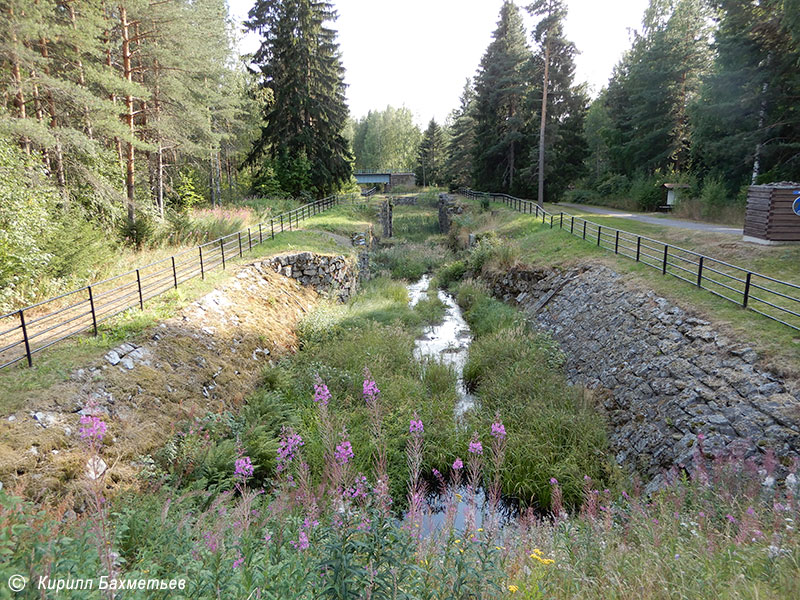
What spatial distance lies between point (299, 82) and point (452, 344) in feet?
80.4

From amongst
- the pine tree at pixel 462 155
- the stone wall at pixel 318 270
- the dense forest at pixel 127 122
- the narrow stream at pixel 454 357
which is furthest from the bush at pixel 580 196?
the stone wall at pixel 318 270

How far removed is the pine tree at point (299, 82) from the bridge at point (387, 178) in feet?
138

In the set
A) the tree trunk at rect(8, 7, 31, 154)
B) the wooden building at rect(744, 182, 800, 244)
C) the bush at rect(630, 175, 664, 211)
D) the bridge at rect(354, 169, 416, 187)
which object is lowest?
the wooden building at rect(744, 182, 800, 244)

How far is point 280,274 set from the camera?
15172mm

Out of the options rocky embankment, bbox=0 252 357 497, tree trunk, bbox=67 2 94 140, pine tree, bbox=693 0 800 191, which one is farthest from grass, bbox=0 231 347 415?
pine tree, bbox=693 0 800 191

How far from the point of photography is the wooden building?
12039 mm

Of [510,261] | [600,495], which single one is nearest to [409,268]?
[510,261]

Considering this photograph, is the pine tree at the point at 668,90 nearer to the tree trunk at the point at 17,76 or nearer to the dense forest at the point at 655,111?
the dense forest at the point at 655,111

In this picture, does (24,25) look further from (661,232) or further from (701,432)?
(661,232)

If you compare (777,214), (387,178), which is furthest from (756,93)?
(387,178)

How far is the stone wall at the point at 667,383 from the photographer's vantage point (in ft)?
20.0

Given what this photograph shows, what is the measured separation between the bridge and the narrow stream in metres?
57.9

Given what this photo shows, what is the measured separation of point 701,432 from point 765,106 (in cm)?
2307

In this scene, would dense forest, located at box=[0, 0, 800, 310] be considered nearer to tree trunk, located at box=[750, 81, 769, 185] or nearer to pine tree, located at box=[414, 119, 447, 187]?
tree trunk, located at box=[750, 81, 769, 185]
